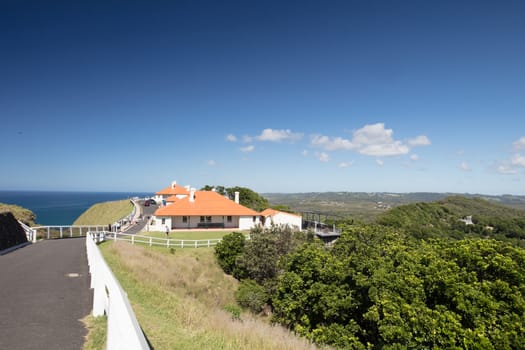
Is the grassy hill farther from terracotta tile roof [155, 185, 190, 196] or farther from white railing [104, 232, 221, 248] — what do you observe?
white railing [104, 232, 221, 248]

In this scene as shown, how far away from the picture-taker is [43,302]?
6.83 metres

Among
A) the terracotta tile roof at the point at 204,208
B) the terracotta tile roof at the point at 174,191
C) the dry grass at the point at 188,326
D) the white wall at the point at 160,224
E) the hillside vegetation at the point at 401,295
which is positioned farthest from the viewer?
the terracotta tile roof at the point at 174,191

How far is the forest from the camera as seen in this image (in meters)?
8.23

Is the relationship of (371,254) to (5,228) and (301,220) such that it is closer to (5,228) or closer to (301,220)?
(301,220)

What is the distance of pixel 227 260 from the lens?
21.4 metres

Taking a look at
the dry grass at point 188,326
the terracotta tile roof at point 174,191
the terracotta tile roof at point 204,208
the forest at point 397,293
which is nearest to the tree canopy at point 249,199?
the terracotta tile roof at point 174,191

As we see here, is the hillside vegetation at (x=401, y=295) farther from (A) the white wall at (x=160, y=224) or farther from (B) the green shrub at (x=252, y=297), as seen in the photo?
(A) the white wall at (x=160, y=224)

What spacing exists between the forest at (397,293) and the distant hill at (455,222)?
126 feet

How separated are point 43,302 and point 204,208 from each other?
2569cm

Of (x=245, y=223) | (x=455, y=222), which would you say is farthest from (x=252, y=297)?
(x=455, y=222)

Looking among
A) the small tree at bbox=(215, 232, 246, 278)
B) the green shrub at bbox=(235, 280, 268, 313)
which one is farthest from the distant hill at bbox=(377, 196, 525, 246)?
the green shrub at bbox=(235, 280, 268, 313)

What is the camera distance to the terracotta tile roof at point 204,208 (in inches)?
1206

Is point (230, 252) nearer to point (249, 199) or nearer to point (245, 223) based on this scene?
point (245, 223)

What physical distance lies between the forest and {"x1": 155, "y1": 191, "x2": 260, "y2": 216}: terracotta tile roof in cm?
1308
